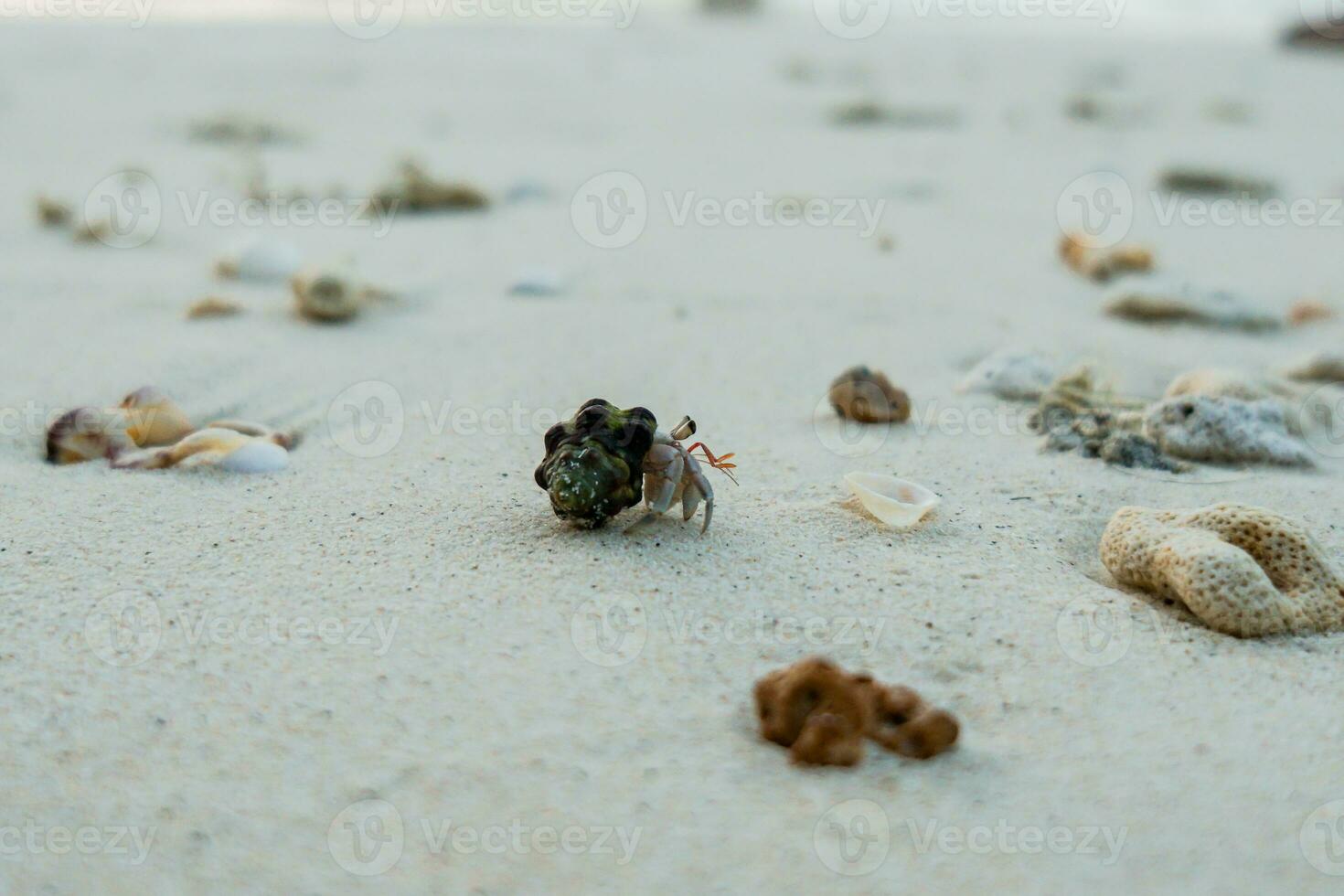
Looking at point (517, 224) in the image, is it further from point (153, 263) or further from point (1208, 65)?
point (1208, 65)

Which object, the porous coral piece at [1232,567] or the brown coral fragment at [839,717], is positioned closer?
the brown coral fragment at [839,717]

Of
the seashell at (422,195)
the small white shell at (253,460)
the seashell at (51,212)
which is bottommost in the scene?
the small white shell at (253,460)

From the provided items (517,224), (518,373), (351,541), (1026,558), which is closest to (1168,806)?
(1026,558)

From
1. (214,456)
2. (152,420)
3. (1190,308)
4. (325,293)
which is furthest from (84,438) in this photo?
(1190,308)

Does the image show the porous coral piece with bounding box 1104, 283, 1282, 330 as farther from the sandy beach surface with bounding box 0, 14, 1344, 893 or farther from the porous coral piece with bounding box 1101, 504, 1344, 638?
the porous coral piece with bounding box 1101, 504, 1344, 638

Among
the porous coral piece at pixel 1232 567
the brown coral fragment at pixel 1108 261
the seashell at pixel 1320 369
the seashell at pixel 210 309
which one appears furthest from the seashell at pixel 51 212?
the seashell at pixel 1320 369

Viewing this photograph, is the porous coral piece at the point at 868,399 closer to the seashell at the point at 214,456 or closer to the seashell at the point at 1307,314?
the seashell at the point at 214,456

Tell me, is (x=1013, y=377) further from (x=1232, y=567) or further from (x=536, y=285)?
(x=536, y=285)
